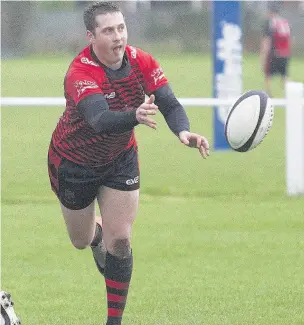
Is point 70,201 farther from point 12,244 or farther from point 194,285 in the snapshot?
point 12,244

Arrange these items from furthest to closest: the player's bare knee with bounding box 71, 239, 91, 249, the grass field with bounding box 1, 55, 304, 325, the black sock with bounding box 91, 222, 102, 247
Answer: the black sock with bounding box 91, 222, 102, 247 → the grass field with bounding box 1, 55, 304, 325 → the player's bare knee with bounding box 71, 239, 91, 249

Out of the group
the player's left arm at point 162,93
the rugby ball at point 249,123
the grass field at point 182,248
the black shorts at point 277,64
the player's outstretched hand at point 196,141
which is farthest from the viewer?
the black shorts at point 277,64

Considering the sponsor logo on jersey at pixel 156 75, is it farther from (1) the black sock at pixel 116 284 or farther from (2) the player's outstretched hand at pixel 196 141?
(1) the black sock at pixel 116 284

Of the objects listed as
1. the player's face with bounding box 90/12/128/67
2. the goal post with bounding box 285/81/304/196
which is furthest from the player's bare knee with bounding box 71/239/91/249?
the goal post with bounding box 285/81/304/196

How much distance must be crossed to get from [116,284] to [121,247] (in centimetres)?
24

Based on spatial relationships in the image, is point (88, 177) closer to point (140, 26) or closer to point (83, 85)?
point (83, 85)

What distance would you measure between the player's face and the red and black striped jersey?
128mm

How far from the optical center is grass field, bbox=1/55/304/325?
7.12 m

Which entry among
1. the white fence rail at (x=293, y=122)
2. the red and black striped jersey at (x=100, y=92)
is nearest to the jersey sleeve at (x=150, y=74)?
the red and black striped jersey at (x=100, y=92)

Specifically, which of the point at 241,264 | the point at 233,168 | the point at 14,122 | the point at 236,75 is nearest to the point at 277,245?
the point at 241,264

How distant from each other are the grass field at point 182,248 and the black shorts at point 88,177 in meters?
0.83

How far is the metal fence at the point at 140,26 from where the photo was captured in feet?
125

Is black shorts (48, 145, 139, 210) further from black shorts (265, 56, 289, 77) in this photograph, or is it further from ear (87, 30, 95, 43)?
black shorts (265, 56, 289, 77)

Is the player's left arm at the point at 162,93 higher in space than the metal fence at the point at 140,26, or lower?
higher
